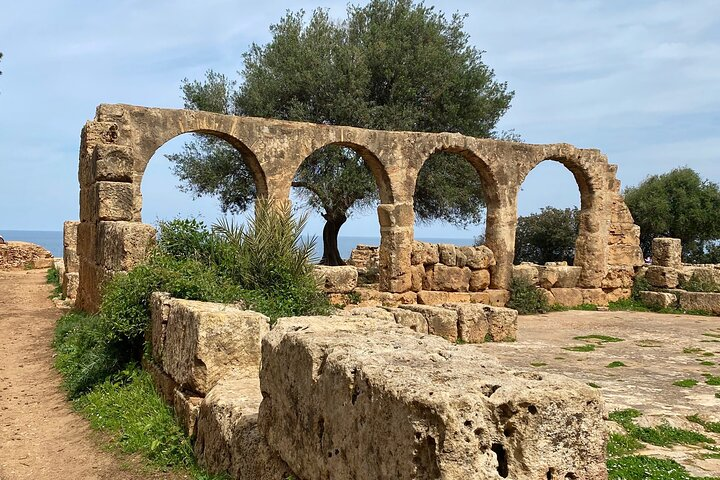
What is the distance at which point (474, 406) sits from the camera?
2447mm

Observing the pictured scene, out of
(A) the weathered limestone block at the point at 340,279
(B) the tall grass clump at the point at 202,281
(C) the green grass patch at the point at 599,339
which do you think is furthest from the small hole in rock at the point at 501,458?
(A) the weathered limestone block at the point at 340,279

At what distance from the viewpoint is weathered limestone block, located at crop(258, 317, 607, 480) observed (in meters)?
2.40

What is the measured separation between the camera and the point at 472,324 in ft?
37.5

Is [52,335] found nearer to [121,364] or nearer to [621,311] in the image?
[121,364]

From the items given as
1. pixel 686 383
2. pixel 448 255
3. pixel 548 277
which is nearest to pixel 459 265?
pixel 448 255

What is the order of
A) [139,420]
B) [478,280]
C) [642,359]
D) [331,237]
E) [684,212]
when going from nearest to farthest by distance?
[139,420]
[642,359]
[478,280]
[331,237]
[684,212]

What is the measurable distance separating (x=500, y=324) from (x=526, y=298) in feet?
15.4

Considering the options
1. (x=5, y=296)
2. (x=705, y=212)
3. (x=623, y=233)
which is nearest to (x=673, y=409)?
(x=623, y=233)

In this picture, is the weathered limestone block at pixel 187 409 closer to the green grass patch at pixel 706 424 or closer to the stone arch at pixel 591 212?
the green grass patch at pixel 706 424

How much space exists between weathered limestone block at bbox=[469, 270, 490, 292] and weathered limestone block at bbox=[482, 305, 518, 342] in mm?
4239

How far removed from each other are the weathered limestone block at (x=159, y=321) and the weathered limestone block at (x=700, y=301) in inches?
542

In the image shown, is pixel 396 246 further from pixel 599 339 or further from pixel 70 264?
pixel 70 264

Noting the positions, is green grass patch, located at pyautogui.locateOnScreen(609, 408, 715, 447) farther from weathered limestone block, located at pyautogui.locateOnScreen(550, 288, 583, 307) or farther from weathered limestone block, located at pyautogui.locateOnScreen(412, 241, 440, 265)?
weathered limestone block, located at pyautogui.locateOnScreen(550, 288, 583, 307)

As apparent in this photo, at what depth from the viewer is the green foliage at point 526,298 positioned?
627 inches
